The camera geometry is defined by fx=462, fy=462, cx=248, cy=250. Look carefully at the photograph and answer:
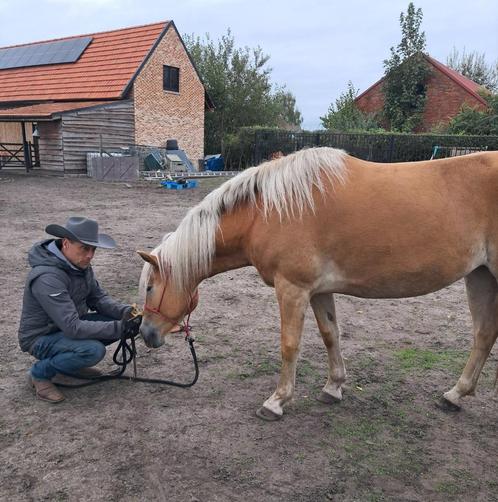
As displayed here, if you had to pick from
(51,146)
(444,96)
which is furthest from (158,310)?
(444,96)

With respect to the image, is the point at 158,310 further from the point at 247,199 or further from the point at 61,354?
the point at 247,199

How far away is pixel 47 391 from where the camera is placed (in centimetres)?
321

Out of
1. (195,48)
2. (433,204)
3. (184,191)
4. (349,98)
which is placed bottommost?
(184,191)

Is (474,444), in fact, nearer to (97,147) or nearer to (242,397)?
(242,397)

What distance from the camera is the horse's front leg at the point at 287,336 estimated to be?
2836mm

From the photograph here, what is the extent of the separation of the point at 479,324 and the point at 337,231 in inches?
50.7

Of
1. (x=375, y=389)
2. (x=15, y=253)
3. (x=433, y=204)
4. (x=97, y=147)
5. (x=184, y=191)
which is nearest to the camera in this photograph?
(x=433, y=204)

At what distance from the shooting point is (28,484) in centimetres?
238

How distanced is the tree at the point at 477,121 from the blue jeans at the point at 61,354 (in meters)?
24.7

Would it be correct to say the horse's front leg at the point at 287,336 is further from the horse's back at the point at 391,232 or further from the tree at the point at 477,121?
the tree at the point at 477,121

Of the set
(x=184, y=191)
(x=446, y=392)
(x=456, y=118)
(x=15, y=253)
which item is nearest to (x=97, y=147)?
(x=184, y=191)

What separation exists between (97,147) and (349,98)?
60.3 feet

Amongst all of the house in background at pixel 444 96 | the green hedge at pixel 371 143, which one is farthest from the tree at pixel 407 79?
the green hedge at pixel 371 143

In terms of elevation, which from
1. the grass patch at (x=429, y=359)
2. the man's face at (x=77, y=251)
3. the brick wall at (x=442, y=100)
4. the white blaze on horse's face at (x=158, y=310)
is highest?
the brick wall at (x=442, y=100)
